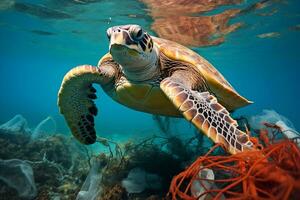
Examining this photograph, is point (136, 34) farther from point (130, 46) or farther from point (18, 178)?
point (18, 178)

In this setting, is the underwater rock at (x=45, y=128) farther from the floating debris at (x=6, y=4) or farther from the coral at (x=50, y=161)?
the floating debris at (x=6, y=4)

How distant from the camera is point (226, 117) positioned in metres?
2.79

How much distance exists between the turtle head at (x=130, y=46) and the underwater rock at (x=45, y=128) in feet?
17.4

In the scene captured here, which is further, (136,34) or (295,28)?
(295,28)

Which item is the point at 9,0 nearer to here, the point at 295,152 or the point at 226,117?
the point at 226,117

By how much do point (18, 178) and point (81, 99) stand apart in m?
1.58

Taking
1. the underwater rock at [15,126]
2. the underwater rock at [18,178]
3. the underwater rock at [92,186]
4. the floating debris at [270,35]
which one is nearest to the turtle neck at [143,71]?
the underwater rock at [92,186]

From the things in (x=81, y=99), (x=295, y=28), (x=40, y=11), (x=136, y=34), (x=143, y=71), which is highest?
(x=136, y=34)

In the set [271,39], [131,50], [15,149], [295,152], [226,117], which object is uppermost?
[131,50]

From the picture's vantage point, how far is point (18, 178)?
158 inches

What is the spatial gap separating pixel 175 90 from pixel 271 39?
17.7 meters

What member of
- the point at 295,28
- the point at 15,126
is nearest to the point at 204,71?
the point at 15,126

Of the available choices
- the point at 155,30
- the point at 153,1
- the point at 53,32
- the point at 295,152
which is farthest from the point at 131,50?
the point at 53,32

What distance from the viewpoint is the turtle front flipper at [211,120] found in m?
2.47
